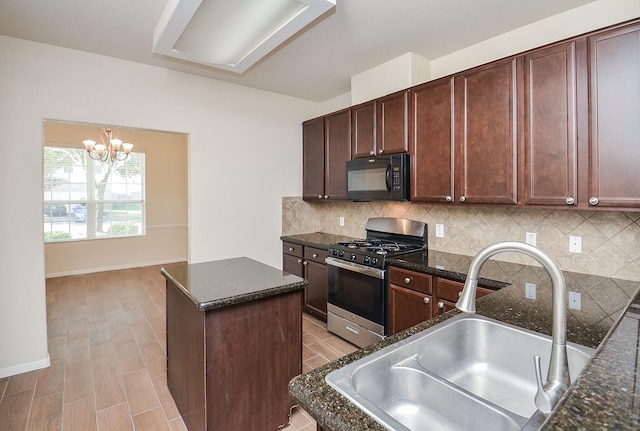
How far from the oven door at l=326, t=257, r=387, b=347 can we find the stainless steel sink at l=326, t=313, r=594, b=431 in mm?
1480

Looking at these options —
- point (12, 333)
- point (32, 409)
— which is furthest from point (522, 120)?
point (12, 333)

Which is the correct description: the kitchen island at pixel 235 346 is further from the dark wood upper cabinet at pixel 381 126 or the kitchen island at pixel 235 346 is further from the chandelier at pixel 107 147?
the chandelier at pixel 107 147

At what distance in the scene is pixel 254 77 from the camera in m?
3.49

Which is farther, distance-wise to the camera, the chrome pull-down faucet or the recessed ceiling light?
the recessed ceiling light

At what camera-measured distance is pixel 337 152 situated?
3582 mm

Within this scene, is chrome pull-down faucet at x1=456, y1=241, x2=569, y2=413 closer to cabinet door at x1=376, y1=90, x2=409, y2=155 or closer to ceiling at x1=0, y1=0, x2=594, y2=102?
ceiling at x1=0, y1=0, x2=594, y2=102

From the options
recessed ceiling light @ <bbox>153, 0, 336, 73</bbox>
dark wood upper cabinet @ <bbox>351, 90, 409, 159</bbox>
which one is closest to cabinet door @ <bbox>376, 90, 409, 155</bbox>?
dark wood upper cabinet @ <bbox>351, 90, 409, 159</bbox>

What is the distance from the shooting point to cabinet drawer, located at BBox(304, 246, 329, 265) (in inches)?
135

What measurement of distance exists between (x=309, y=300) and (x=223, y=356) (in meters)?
2.05

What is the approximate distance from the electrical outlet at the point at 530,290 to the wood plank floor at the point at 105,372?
1485mm

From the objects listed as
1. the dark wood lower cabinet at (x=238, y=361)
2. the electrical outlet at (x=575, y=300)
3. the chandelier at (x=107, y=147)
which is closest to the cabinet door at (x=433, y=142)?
the electrical outlet at (x=575, y=300)

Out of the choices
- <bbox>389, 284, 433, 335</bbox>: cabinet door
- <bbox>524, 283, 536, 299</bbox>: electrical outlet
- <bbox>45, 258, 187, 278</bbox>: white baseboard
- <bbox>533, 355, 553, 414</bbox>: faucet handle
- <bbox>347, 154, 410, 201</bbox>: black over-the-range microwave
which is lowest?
<bbox>45, 258, 187, 278</bbox>: white baseboard

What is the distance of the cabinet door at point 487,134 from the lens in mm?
2162

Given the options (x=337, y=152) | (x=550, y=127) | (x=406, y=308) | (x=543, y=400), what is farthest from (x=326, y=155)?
(x=543, y=400)
